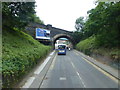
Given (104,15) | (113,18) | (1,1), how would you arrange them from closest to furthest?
(1,1), (113,18), (104,15)

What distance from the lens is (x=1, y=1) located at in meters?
9.02

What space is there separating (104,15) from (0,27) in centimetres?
1028

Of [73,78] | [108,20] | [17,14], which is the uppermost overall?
[17,14]

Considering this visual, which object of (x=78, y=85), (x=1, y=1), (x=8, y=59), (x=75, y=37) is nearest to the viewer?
(x=8, y=59)

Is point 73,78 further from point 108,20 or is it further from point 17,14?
point 17,14

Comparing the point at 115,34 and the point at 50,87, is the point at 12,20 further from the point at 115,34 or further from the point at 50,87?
the point at 115,34

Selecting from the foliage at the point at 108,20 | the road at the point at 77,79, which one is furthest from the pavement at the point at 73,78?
the foliage at the point at 108,20

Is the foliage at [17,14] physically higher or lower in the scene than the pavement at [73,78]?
higher

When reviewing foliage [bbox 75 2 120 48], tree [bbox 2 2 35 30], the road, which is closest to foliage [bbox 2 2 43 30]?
tree [bbox 2 2 35 30]

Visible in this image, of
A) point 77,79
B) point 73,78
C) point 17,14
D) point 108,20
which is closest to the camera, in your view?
point 77,79

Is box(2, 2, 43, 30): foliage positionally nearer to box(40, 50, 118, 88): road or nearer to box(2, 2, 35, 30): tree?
box(2, 2, 35, 30): tree

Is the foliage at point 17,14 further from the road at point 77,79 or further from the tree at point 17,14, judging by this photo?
the road at point 77,79

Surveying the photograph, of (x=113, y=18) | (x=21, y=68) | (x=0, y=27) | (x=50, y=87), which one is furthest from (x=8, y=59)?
(x=113, y=18)

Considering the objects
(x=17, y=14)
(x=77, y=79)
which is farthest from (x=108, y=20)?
(x=17, y=14)
